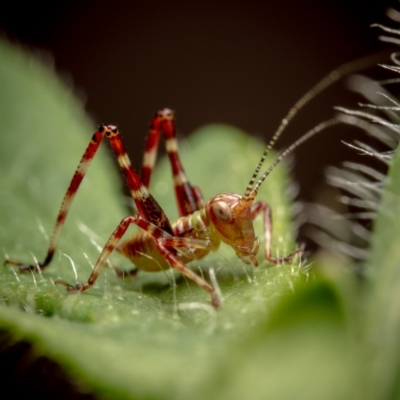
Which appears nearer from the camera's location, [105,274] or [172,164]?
[105,274]

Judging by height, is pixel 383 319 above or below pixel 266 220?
above

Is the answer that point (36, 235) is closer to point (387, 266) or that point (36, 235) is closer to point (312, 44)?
point (387, 266)

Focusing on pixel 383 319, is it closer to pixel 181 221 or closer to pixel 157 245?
pixel 157 245

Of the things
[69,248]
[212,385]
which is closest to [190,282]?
[69,248]

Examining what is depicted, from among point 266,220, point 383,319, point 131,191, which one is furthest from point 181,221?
point 383,319

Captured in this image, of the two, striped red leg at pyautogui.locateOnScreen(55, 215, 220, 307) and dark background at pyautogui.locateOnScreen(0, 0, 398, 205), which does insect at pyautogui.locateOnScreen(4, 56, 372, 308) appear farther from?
dark background at pyautogui.locateOnScreen(0, 0, 398, 205)

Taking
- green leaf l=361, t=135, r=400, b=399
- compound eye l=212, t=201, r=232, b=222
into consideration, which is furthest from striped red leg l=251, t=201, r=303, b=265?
green leaf l=361, t=135, r=400, b=399

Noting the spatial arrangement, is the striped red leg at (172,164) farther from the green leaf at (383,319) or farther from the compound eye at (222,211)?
the green leaf at (383,319)
